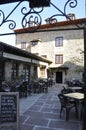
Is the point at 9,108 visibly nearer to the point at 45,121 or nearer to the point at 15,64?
the point at 45,121

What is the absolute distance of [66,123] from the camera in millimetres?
7590

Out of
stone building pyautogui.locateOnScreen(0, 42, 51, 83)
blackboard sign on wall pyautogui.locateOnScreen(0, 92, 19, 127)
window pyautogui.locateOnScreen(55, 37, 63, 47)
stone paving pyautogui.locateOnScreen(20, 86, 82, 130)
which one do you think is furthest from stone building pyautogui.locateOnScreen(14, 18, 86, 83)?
blackboard sign on wall pyautogui.locateOnScreen(0, 92, 19, 127)

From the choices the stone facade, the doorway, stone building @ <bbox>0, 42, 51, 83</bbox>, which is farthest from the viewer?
the doorway

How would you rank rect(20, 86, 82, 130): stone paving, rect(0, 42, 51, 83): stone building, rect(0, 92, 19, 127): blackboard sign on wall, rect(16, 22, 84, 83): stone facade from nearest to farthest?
rect(0, 92, 19, 127): blackboard sign on wall, rect(20, 86, 82, 130): stone paving, rect(0, 42, 51, 83): stone building, rect(16, 22, 84, 83): stone facade

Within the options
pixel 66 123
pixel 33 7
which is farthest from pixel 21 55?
pixel 33 7

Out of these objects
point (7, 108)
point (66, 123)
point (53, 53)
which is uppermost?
point (53, 53)

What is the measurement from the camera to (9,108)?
15.1 feet

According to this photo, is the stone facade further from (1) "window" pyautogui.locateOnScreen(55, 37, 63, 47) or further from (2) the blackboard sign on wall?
(2) the blackboard sign on wall

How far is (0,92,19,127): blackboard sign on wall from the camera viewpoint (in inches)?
179

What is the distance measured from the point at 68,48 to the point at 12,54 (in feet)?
61.5

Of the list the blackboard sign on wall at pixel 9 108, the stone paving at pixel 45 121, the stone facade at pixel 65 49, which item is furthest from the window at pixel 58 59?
the blackboard sign on wall at pixel 9 108

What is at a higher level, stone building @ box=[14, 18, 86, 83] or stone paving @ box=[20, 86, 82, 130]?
stone building @ box=[14, 18, 86, 83]

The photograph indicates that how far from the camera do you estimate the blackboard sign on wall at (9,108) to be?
4559mm

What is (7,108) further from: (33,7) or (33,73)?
(33,73)
